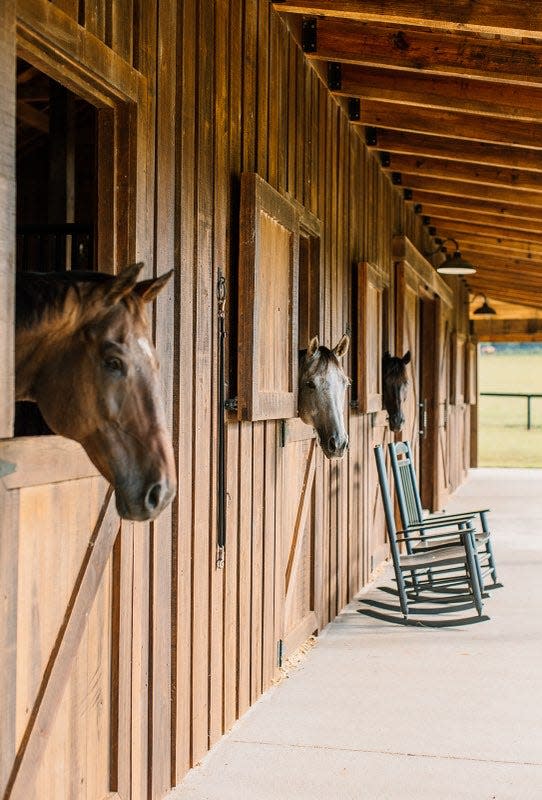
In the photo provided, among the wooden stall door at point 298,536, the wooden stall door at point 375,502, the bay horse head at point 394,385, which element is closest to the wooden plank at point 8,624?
the wooden stall door at point 298,536

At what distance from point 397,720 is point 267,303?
175 centimetres

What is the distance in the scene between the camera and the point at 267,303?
3793 millimetres

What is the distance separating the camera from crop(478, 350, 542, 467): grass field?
21.7 meters

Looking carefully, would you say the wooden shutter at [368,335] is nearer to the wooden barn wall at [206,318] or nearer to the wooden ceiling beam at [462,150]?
the wooden ceiling beam at [462,150]

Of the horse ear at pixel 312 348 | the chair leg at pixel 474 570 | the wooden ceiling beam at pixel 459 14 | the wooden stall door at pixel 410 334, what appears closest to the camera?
the wooden ceiling beam at pixel 459 14

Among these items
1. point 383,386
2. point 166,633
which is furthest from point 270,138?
point 383,386

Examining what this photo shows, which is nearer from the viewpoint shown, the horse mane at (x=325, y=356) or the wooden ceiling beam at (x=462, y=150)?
the horse mane at (x=325, y=356)

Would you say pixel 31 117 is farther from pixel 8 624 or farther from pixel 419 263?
pixel 8 624

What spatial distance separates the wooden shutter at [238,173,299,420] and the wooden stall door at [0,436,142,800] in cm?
105

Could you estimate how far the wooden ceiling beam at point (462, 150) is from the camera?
5.85m

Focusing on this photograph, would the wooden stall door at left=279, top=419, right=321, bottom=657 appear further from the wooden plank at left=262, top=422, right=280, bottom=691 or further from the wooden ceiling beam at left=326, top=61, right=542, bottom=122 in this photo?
the wooden ceiling beam at left=326, top=61, right=542, bottom=122

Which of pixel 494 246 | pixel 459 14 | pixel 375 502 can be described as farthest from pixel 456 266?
pixel 459 14

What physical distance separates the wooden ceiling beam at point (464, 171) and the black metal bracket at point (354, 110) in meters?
0.95

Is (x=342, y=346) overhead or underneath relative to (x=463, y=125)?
underneath
